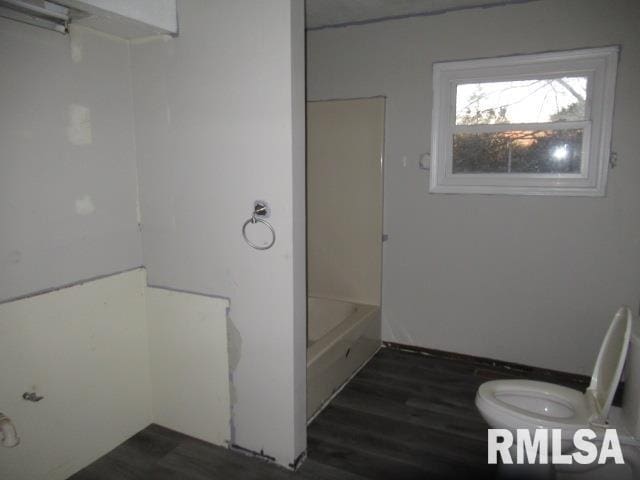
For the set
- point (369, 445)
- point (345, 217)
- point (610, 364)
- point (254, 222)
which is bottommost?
point (369, 445)

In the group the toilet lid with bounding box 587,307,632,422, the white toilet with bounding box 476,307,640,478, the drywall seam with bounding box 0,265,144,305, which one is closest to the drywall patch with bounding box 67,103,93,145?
the drywall seam with bounding box 0,265,144,305

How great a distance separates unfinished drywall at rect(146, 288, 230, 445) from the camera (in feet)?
6.91

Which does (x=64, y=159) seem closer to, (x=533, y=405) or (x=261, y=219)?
(x=261, y=219)

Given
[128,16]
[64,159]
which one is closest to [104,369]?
[64,159]

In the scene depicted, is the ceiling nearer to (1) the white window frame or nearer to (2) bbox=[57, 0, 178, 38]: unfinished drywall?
(1) the white window frame

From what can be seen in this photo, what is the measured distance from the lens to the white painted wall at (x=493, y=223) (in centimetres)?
262

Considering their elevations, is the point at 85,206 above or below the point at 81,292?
above

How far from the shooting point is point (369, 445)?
2.22m

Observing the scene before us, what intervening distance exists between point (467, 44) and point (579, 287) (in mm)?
1719

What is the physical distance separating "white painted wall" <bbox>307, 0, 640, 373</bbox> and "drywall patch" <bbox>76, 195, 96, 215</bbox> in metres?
1.99

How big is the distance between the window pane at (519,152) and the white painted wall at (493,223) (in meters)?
0.20

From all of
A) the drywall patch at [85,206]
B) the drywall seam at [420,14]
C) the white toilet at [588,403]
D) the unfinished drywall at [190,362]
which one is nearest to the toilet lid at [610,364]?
the white toilet at [588,403]

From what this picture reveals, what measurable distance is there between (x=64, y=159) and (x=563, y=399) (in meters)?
2.41

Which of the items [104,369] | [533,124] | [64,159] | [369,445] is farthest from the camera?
[533,124]
